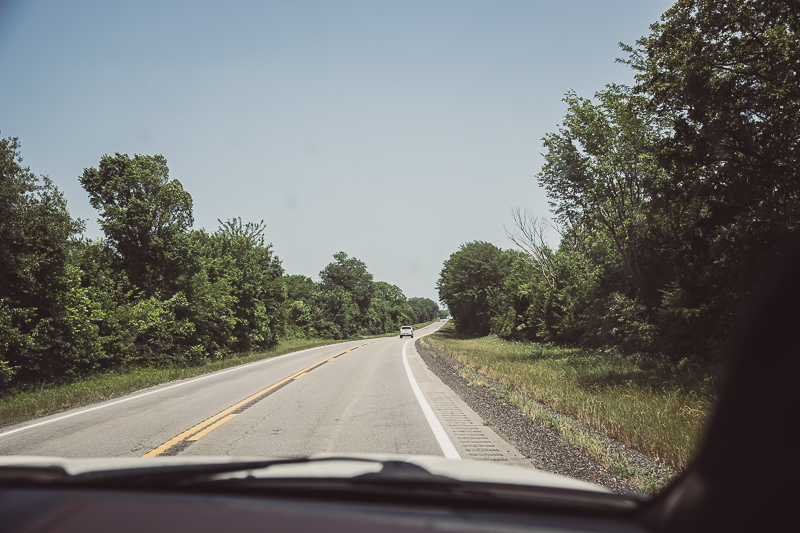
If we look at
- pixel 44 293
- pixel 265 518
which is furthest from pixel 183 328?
pixel 265 518

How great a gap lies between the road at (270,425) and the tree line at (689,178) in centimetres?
728

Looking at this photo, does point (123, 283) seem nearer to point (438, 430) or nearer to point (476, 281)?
point (438, 430)

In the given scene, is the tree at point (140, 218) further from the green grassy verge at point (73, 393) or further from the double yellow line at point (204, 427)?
the double yellow line at point (204, 427)

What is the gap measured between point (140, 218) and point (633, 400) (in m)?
23.5

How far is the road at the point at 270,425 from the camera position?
5.61m

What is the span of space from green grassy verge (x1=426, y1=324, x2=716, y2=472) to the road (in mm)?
1484

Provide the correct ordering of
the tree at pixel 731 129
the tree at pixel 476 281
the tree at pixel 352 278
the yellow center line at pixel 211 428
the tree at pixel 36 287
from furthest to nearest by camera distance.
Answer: the tree at pixel 352 278 < the tree at pixel 476 281 < the tree at pixel 36 287 < the tree at pixel 731 129 < the yellow center line at pixel 211 428

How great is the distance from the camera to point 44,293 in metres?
15.0

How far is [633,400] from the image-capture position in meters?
8.13

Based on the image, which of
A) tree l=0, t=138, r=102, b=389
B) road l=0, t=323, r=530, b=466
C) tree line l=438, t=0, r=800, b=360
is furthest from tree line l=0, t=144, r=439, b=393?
tree line l=438, t=0, r=800, b=360

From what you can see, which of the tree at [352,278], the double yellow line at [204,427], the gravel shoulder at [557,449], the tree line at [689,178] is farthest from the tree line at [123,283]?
→ the tree at [352,278]

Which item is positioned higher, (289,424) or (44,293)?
(44,293)

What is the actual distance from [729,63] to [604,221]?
8917 mm

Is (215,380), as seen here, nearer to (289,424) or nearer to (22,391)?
(22,391)
